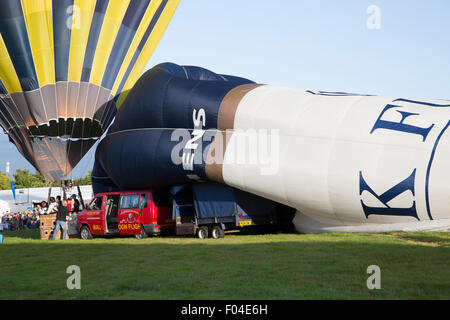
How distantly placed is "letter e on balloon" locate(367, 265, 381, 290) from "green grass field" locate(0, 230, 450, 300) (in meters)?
0.10

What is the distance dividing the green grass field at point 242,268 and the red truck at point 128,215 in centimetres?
213

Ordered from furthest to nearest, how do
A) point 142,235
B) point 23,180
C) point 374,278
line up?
point 23,180 < point 142,235 < point 374,278

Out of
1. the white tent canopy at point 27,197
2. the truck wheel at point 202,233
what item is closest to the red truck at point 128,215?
the truck wheel at point 202,233

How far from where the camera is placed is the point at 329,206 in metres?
15.2

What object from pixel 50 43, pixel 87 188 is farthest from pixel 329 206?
pixel 87 188

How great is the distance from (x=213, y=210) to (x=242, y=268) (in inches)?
265

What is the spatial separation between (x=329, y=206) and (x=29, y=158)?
10.7m

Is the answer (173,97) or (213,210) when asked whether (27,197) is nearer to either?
(173,97)

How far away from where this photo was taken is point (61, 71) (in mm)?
19406

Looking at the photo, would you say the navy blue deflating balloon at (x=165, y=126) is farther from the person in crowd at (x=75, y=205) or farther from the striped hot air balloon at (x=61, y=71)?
the person in crowd at (x=75, y=205)

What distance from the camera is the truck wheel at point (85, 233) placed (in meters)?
19.4

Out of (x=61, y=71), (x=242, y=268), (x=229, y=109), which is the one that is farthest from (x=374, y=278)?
(x=61, y=71)

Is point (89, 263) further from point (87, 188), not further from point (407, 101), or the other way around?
point (87, 188)
